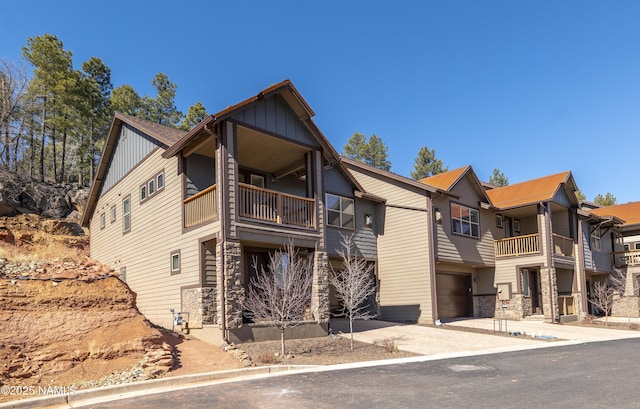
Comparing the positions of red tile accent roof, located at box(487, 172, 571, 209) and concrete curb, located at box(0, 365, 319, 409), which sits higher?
red tile accent roof, located at box(487, 172, 571, 209)

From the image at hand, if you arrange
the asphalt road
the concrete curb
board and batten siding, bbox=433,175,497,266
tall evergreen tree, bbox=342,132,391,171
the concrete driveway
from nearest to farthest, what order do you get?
the asphalt road
the concrete curb
the concrete driveway
board and batten siding, bbox=433,175,497,266
tall evergreen tree, bbox=342,132,391,171

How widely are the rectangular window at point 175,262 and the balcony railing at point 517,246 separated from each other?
55.7 feet

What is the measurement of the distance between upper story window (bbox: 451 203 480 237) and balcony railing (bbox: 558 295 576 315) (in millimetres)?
5841

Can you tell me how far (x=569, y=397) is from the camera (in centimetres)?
843

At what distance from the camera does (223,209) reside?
1458cm

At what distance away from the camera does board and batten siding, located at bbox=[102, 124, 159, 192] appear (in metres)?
19.6

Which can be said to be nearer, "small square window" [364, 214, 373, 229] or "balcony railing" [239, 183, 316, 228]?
"balcony railing" [239, 183, 316, 228]

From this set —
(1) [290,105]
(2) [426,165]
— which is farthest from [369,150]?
(1) [290,105]

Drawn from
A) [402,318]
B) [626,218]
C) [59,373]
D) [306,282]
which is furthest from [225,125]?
[626,218]

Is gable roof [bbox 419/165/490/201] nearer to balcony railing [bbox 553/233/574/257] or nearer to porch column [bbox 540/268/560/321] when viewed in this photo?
balcony railing [bbox 553/233/574/257]

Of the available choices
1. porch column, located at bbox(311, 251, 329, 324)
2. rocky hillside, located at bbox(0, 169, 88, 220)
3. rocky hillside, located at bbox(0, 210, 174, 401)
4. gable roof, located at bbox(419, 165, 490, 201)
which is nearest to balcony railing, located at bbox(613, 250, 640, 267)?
gable roof, located at bbox(419, 165, 490, 201)

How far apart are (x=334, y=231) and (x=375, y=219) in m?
3.29

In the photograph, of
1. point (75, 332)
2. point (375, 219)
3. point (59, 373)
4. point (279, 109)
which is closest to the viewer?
point (59, 373)

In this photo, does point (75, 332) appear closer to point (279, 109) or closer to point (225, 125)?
point (225, 125)
